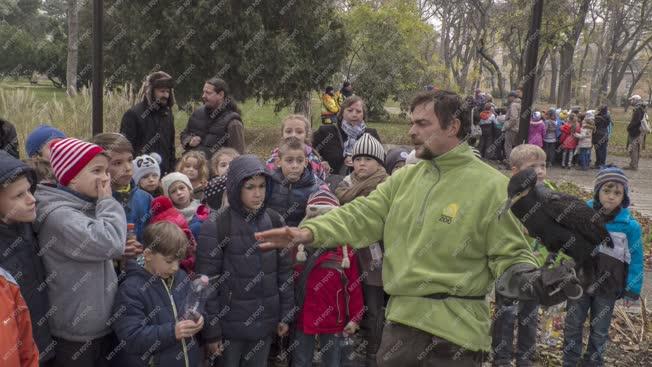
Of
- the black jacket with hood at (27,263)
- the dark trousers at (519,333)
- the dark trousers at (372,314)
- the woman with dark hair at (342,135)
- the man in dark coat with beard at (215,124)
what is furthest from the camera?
the woman with dark hair at (342,135)

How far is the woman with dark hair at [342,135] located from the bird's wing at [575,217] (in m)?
3.75

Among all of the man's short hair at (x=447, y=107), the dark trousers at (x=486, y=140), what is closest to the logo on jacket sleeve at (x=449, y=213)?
the man's short hair at (x=447, y=107)

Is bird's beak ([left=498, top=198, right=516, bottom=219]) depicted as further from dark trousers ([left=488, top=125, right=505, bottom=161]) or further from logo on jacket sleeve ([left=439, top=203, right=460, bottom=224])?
dark trousers ([left=488, top=125, right=505, bottom=161])

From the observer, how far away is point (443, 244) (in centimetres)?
292

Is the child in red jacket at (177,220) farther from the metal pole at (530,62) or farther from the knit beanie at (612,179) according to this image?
the metal pole at (530,62)

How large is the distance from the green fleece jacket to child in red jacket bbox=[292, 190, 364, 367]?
1157 mm

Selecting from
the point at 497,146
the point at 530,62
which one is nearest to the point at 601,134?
the point at 497,146

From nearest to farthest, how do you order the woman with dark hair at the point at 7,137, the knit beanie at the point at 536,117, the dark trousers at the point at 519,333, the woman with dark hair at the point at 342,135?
the woman with dark hair at the point at 7,137 < the dark trousers at the point at 519,333 < the woman with dark hair at the point at 342,135 < the knit beanie at the point at 536,117

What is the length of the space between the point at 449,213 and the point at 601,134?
53.1ft

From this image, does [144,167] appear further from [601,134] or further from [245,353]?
[601,134]

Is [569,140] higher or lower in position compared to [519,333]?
higher

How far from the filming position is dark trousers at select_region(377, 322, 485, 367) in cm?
295

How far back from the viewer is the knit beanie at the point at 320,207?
4.15 m

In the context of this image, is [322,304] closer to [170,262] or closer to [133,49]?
[170,262]
